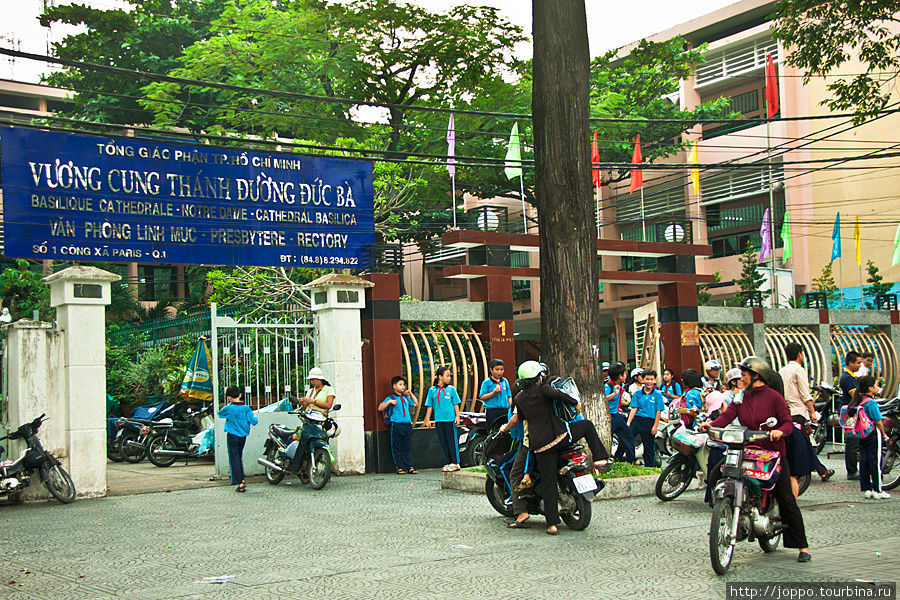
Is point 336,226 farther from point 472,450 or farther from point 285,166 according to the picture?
point 472,450

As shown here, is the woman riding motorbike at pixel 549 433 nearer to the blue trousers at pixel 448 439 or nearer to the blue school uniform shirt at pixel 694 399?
the blue school uniform shirt at pixel 694 399

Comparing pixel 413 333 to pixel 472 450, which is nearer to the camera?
pixel 472 450

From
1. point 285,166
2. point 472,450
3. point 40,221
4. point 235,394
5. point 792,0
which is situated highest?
point 792,0

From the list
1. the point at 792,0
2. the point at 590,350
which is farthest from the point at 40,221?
the point at 792,0

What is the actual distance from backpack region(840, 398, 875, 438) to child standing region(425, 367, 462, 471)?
5.82 metres

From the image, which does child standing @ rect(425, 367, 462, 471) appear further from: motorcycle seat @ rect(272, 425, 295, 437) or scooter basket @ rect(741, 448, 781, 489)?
scooter basket @ rect(741, 448, 781, 489)

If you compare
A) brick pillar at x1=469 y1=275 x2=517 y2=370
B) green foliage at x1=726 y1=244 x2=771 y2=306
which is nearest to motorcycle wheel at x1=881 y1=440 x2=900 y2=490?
brick pillar at x1=469 y1=275 x2=517 y2=370

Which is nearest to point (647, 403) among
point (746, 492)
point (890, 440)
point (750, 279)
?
point (890, 440)

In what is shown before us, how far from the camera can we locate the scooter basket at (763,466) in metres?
7.11

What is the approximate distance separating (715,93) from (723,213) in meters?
4.91

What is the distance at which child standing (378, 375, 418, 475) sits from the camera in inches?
577

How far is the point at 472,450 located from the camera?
14.3 meters

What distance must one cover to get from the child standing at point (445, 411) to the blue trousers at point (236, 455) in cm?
323

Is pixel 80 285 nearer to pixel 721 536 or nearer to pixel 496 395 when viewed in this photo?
pixel 496 395
